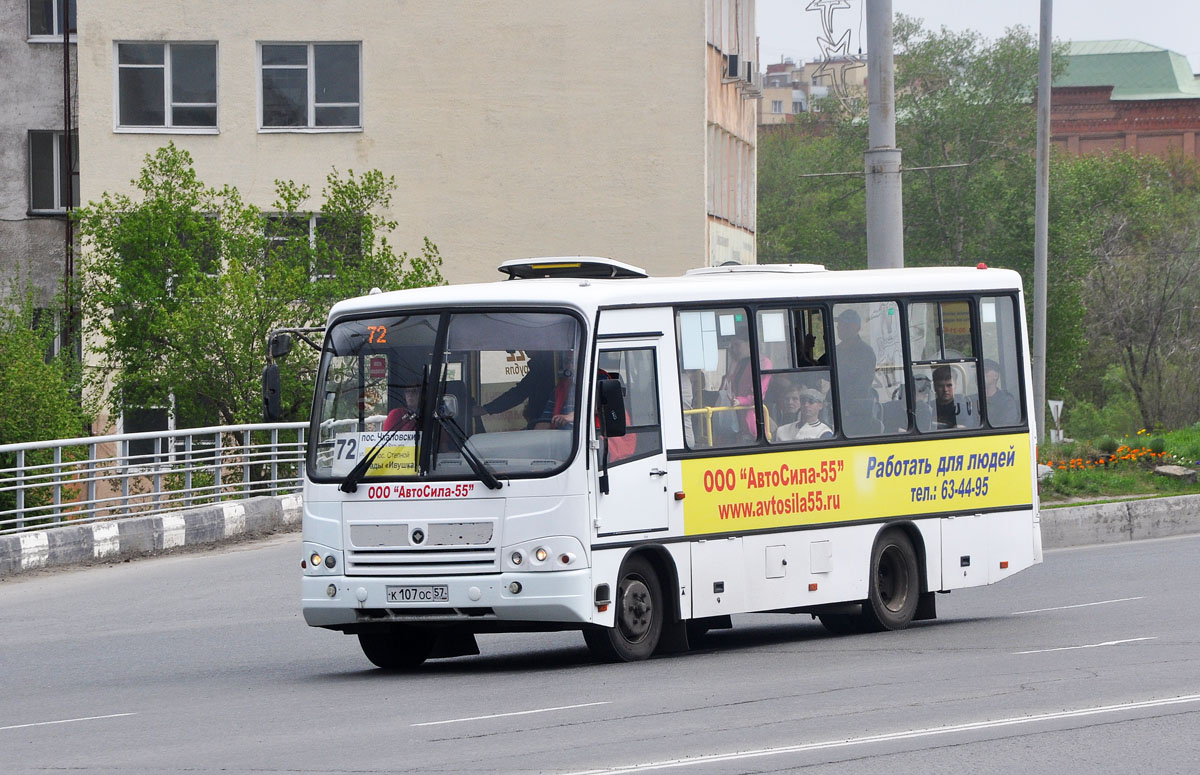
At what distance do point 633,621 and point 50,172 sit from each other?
31.7 meters

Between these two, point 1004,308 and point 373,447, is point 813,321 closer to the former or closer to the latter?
point 1004,308

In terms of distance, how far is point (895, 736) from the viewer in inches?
365

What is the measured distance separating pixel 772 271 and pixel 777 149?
313ft

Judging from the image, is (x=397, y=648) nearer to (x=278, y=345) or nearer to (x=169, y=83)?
(x=278, y=345)

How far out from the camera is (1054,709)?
33.0ft

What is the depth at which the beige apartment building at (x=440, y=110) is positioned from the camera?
40.3 meters

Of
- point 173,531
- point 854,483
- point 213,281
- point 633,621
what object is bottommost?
point 633,621

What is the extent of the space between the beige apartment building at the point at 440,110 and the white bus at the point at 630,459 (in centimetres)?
2483

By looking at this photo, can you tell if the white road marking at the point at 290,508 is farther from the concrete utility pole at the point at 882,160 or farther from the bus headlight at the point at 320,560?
the bus headlight at the point at 320,560

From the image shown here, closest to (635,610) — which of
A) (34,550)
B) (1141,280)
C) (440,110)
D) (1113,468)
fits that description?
(34,550)

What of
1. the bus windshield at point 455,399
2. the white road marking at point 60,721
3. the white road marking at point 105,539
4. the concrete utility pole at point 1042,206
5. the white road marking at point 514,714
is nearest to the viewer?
the white road marking at point 514,714

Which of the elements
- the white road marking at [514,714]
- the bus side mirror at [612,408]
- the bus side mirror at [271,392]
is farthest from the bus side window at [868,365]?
the white road marking at [514,714]

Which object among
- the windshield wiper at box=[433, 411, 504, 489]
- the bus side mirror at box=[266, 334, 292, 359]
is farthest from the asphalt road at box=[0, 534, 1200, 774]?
the bus side mirror at box=[266, 334, 292, 359]

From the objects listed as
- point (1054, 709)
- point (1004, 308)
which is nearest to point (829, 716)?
point (1054, 709)
